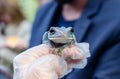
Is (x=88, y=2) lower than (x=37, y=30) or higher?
higher

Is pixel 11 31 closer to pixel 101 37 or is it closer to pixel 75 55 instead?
pixel 101 37

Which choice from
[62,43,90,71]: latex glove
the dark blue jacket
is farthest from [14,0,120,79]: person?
[62,43,90,71]: latex glove

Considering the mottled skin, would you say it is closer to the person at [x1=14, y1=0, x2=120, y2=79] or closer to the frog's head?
the frog's head

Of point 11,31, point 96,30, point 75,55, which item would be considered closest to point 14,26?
point 11,31

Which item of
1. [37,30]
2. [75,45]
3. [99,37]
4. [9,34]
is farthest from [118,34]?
[9,34]

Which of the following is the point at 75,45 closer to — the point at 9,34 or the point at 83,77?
the point at 83,77
